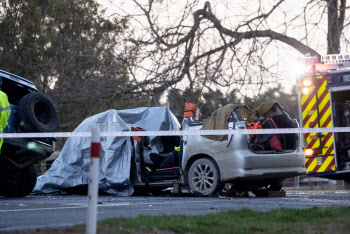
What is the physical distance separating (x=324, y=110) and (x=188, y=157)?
136 inches

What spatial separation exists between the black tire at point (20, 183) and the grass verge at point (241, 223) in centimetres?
529

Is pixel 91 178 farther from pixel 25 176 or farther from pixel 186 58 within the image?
pixel 186 58

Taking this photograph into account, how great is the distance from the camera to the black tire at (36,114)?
10.5 meters

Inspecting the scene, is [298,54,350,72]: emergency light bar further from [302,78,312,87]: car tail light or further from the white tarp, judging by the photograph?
the white tarp

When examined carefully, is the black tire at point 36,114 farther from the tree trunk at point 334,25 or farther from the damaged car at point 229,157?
the tree trunk at point 334,25

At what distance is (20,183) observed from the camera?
455 inches

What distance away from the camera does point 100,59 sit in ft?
59.4

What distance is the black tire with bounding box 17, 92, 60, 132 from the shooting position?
10.5m

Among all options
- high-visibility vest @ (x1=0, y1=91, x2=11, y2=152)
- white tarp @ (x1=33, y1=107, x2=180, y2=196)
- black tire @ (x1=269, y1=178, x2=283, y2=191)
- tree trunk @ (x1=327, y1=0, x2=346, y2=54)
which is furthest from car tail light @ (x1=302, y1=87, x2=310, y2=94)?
high-visibility vest @ (x1=0, y1=91, x2=11, y2=152)

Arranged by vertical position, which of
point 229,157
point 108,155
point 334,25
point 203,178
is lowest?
point 203,178

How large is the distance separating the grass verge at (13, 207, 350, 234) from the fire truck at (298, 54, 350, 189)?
233 inches

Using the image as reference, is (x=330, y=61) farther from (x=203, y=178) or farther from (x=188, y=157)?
(x=203, y=178)

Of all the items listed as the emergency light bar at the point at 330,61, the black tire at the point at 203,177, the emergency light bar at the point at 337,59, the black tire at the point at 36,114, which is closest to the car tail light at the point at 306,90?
the emergency light bar at the point at 330,61

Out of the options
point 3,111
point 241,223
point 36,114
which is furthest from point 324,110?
point 241,223
